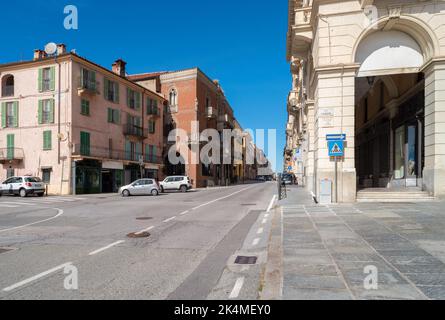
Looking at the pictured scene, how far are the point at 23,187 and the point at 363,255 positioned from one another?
26.5m

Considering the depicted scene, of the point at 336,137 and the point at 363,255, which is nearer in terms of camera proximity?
the point at 363,255

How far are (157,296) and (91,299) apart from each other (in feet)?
2.63

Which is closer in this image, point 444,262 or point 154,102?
point 444,262

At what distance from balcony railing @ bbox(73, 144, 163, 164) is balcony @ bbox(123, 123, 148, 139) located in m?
1.90

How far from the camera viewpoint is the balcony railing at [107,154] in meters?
28.3

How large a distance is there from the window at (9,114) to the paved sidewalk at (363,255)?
29.0m

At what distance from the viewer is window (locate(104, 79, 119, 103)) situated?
3195cm

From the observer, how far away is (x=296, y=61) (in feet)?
121

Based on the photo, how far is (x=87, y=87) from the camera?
29.1 m

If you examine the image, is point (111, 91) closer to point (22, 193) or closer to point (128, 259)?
point (22, 193)

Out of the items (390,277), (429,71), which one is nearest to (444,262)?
(390,277)

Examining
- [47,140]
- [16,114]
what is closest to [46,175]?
[47,140]

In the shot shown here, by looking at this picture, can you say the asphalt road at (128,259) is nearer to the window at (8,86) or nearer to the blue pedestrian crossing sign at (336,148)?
the blue pedestrian crossing sign at (336,148)
